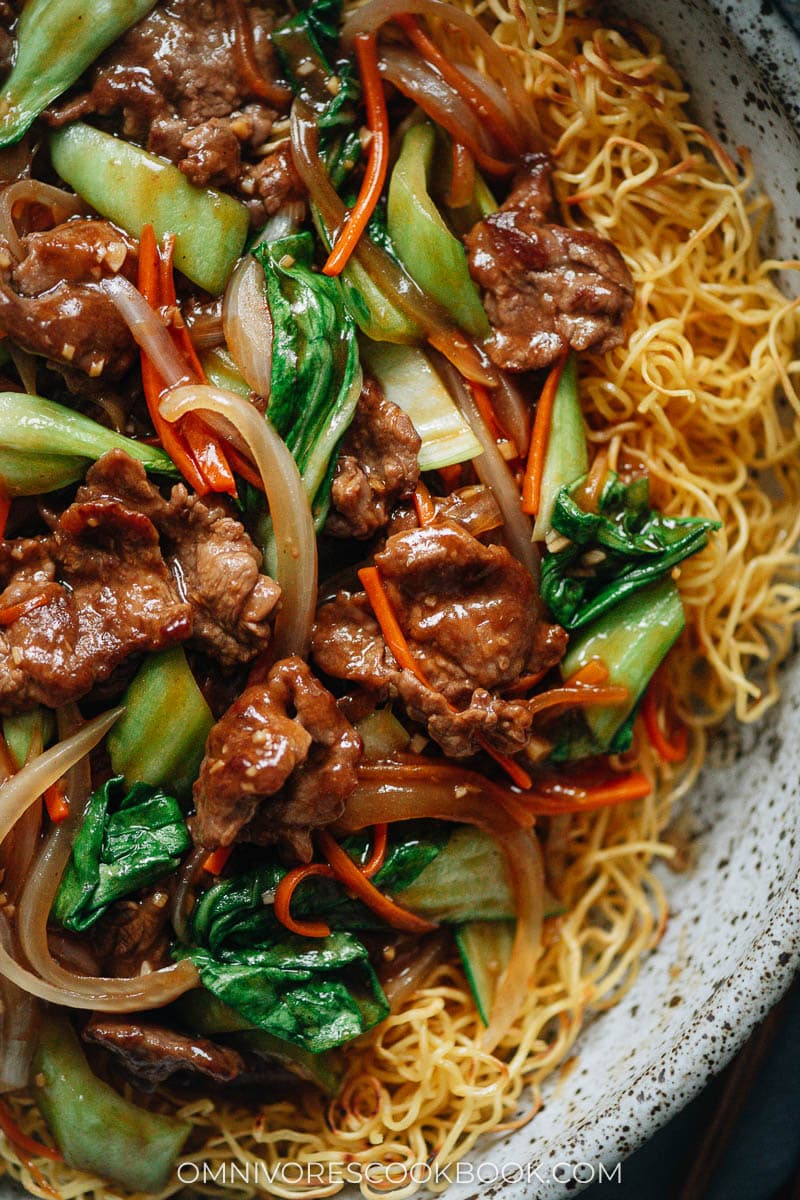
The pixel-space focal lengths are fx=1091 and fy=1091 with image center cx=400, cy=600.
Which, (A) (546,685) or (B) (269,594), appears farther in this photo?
(A) (546,685)

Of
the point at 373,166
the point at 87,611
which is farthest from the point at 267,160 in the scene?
the point at 87,611

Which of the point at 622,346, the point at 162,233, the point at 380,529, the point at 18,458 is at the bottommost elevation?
the point at 18,458

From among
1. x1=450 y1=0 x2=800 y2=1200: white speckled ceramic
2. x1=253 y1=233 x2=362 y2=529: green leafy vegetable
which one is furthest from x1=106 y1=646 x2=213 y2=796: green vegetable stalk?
x1=450 y1=0 x2=800 y2=1200: white speckled ceramic

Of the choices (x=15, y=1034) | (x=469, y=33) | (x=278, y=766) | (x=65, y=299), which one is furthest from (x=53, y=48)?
(x=15, y=1034)

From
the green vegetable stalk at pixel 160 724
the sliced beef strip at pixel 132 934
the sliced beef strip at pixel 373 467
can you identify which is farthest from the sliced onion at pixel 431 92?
the sliced beef strip at pixel 132 934

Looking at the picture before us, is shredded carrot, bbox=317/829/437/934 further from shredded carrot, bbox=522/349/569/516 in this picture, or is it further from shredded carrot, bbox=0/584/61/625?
shredded carrot, bbox=522/349/569/516

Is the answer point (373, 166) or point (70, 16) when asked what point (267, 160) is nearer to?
point (373, 166)

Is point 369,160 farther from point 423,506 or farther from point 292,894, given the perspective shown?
point 292,894

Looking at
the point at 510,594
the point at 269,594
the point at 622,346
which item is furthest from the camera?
the point at 622,346
